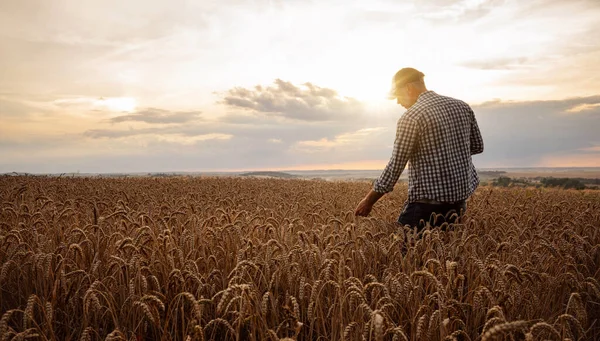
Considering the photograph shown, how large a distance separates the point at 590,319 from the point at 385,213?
4.87 metres

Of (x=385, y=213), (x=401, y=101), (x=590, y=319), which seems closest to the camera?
(x=590, y=319)

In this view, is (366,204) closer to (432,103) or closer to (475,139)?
(432,103)

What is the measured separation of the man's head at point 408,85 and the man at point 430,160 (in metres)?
0.01

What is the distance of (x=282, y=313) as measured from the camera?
3.70 metres

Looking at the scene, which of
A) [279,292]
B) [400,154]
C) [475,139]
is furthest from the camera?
[475,139]

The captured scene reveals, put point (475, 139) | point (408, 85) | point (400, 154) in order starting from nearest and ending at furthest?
point (400, 154), point (408, 85), point (475, 139)

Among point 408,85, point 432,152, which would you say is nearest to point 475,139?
point 432,152

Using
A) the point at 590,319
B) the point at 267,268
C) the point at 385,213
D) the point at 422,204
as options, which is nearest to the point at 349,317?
the point at 267,268

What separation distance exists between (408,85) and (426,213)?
1867 millimetres

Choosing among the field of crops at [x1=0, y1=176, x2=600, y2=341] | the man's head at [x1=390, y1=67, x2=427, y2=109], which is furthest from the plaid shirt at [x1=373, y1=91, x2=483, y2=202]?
the field of crops at [x1=0, y1=176, x2=600, y2=341]

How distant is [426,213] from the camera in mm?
6098

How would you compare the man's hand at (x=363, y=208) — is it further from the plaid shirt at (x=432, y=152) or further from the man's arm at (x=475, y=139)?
the man's arm at (x=475, y=139)

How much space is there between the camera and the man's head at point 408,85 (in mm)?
6309

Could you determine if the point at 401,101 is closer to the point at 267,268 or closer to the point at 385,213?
the point at 385,213
